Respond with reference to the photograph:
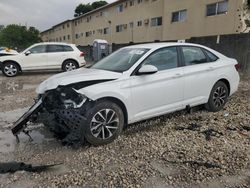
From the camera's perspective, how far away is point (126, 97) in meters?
4.04

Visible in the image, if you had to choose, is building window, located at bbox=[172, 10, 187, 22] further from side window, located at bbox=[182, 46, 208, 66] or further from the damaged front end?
the damaged front end

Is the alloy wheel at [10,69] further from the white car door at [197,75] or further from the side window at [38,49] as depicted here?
the white car door at [197,75]

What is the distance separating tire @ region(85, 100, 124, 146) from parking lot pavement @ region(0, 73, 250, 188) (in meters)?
0.14

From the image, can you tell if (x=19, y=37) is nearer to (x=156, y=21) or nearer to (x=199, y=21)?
(x=156, y=21)

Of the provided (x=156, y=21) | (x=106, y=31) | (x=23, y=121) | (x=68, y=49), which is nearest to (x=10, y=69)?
(x=68, y=49)

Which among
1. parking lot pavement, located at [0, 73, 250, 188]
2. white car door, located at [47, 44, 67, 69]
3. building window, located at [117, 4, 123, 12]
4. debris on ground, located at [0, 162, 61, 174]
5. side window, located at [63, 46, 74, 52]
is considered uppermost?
building window, located at [117, 4, 123, 12]

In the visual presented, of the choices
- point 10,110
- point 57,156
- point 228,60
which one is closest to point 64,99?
point 57,156

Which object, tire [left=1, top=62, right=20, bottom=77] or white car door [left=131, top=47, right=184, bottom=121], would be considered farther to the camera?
tire [left=1, top=62, right=20, bottom=77]

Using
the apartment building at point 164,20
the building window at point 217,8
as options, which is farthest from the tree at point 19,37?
the building window at point 217,8

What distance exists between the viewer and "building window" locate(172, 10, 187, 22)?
68.9ft

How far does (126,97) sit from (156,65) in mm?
934

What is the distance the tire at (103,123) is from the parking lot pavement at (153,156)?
0.14 metres

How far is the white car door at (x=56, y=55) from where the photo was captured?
1245 cm

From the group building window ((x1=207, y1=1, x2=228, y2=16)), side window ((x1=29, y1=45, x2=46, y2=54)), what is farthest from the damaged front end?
building window ((x1=207, y1=1, x2=228, y2=16))
